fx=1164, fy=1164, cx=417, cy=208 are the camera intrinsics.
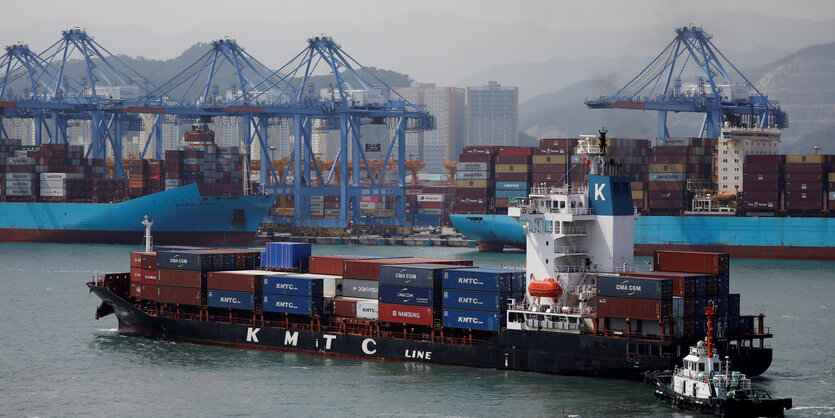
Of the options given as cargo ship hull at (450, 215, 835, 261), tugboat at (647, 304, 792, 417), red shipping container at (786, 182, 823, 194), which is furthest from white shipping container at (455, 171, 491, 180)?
tugboat at (647, 304, 792, 417)

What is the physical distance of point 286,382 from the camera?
121ft

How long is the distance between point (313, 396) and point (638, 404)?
9.56 m

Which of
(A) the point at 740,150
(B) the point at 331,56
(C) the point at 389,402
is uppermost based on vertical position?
(B) the point at 331,56

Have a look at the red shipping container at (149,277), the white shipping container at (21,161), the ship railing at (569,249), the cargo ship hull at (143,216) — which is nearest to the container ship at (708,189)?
the cargo ship hull at (143,216)

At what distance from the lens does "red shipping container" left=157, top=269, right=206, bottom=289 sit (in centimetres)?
4366

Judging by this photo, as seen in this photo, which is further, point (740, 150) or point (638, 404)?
point (740, 150)

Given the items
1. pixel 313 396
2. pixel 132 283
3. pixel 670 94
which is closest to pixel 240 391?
pixel 313 396

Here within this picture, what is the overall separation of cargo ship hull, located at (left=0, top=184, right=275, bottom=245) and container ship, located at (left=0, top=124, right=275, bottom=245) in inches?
3.4

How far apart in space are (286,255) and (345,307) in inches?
196

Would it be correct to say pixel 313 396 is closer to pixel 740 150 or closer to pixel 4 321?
pixel 4 321

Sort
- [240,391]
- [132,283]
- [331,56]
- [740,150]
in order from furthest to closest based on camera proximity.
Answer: [331,56], [740,150], [132,283], [240,391]

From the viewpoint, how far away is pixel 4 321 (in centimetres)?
5059

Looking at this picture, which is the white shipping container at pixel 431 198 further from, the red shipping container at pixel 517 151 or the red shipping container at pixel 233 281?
the red shipping container at pixel 233 281

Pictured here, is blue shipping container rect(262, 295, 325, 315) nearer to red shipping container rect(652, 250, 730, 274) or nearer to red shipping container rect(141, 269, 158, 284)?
red shipping container rect(141, 269, 158, 284)
